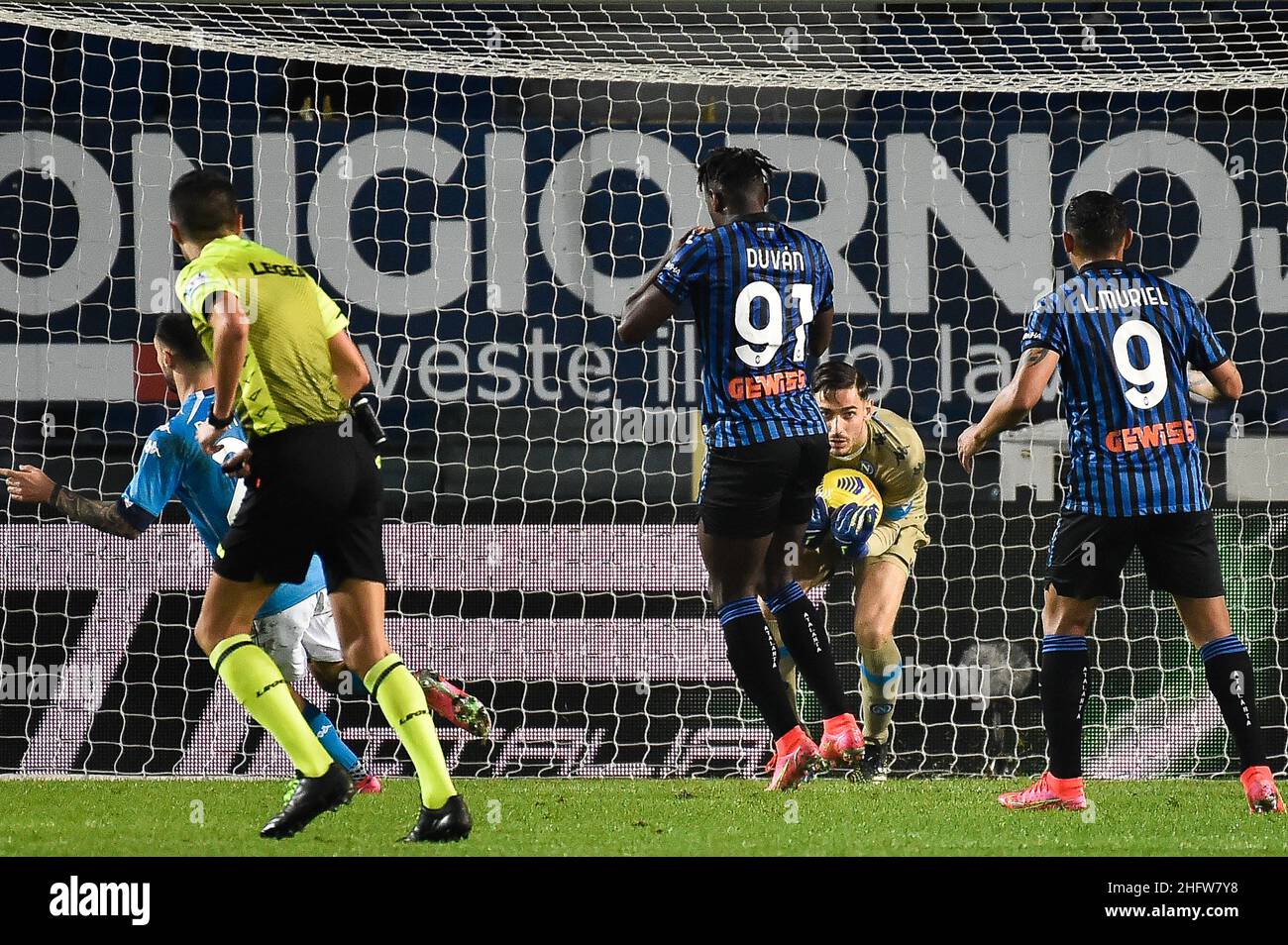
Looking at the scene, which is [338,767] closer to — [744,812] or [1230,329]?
[744,812]

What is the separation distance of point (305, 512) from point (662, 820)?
136 cm

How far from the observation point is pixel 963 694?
17.2 feet

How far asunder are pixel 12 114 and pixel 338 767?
18.5 feet

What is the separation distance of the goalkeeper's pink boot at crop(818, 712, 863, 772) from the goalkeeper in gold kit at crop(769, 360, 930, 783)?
0.76m

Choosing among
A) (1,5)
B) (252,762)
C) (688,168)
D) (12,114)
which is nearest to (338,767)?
(252,762)

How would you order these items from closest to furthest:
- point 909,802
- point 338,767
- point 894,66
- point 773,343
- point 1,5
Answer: point 338,767 < point 773,343 < point 909,802 < point 1,5 < point 894,66

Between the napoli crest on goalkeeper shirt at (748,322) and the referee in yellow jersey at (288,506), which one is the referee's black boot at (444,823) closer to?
the referee in yellow jersey at (288,506)

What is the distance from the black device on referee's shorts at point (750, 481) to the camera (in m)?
4.18

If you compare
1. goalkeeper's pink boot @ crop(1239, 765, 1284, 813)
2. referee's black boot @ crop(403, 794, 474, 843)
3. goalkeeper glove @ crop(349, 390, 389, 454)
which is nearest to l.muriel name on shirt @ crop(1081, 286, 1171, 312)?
goalkeeper's pink boot @ crop(1239, 765, 1284, 813)

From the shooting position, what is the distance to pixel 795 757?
4238 mm

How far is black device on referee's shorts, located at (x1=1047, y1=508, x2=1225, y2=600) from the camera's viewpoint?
13.2 ft

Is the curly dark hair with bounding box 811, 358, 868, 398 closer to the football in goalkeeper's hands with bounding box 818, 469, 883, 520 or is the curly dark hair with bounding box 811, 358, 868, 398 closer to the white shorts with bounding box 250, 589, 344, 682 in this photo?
the football in goalkeeper's hands with bounding box 818, 469, 883, 520

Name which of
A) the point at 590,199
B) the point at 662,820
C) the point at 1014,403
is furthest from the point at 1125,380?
the point at 590,199

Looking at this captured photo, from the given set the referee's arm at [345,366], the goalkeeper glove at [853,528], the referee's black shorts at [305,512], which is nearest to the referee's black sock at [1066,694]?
the goalkeeper glove at [853,528]
